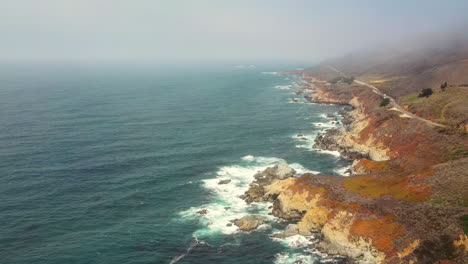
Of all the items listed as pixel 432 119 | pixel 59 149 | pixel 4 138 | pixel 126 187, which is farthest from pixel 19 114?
pixel 432 119

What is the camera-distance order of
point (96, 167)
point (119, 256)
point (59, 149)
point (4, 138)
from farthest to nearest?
point (4, 138)
point (59, 149)
point (96, 167)
point (119, 256)

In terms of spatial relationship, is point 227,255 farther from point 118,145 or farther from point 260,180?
point 118,145

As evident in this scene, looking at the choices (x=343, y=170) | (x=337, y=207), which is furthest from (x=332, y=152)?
(x=337, y=207)

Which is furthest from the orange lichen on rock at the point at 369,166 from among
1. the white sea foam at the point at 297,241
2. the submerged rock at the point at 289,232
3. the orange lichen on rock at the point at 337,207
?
the white sea foam at the point at 297,241

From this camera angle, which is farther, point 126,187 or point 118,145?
point 118,145

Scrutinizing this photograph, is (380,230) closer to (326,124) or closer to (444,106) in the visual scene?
(444,106)

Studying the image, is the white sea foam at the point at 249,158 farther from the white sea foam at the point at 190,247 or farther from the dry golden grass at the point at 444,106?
the dry golden grass at the point at 444,106

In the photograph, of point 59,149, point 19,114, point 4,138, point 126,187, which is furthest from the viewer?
point 19,114
